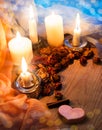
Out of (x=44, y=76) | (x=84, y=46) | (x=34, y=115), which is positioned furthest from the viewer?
(x=84, y=46)

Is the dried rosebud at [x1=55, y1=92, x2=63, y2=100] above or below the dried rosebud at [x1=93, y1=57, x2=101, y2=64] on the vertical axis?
below

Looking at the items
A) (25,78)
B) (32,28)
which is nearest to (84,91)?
(25,78)

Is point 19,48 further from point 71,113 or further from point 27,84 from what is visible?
point 71,113

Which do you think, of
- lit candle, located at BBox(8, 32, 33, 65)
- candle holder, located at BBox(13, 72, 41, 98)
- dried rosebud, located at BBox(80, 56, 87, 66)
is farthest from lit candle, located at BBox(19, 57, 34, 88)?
dried rosebud, located at BBox(80, 56, 87, 66)

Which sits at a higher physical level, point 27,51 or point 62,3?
point 62,3

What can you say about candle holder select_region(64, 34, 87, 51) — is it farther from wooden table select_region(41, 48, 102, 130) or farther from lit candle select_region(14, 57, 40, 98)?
lit candle select_region(14, 57, 40, 98)

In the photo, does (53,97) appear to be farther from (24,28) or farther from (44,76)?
(24,28)

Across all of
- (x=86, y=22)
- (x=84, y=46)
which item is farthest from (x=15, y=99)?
(x=86, y=22)

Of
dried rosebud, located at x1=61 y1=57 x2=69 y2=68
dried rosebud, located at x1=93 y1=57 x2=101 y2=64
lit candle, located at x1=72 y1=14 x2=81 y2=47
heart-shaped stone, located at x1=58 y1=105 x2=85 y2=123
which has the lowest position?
heart-shaped stone, located at x1=58 y1=105 x2=85 y2=123
